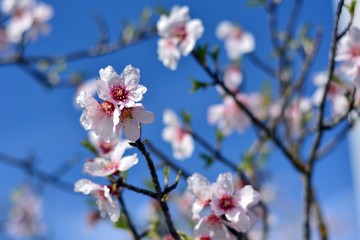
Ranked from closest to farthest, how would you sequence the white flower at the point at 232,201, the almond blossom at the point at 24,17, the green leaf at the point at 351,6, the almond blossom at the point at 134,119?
the almond blossom at the point at 134,119, the white flower at the point at 232,201, the green leaf at the point at 351,6, the almond blossom at the point at 24,17

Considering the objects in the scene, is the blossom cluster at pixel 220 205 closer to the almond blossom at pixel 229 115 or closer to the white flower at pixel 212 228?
the white flower at pixel 212 228

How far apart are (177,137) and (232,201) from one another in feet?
3.84

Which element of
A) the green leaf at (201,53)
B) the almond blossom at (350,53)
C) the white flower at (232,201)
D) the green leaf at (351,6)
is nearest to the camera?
the white flower at (232,201)

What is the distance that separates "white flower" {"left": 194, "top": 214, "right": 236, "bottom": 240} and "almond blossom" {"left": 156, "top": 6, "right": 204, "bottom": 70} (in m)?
0.85

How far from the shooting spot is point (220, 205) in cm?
146

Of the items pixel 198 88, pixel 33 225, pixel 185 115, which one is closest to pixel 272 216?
pixel 185 115

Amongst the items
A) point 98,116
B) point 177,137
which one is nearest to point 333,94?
point 177,137

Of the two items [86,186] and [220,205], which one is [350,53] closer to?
[220,205]

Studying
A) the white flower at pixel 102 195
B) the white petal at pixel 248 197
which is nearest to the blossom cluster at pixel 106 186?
the white flower at pixel 102 195

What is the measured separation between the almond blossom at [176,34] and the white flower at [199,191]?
73cm

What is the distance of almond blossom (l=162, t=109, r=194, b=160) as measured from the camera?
249 centimetres

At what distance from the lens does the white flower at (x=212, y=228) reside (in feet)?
4.71

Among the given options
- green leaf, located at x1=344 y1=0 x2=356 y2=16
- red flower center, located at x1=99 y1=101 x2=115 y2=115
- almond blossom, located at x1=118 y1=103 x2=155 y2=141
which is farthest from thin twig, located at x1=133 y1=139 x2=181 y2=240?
green leaf, located at x1=344 y1=0 x2=356 y2=16

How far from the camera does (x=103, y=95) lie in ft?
4.42
